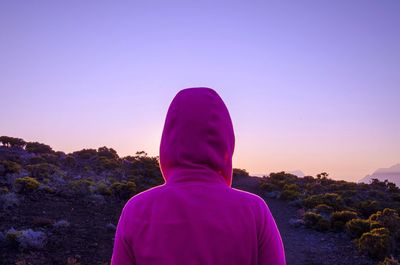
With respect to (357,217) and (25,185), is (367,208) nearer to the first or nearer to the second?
(357,217)

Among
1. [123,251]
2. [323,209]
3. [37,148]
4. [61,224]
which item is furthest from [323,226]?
[37,148]

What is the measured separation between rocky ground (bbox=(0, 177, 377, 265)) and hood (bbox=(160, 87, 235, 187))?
259 inches

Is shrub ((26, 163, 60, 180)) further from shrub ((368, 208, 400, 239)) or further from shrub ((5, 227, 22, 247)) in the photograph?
shrub ((368, 208, 400, 239))

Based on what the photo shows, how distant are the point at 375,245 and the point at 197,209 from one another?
1006 centimetres

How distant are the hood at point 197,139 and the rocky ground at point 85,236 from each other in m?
6.59

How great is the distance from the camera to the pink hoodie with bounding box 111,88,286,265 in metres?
1.83

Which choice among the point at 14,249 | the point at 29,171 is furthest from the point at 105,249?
the point at 29,171

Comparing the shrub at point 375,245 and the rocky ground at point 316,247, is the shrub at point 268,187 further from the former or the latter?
the shrub at point 375,245

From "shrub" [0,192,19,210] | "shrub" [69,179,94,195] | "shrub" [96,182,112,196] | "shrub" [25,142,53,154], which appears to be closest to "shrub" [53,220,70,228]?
"shrub" [0,192,19,210]

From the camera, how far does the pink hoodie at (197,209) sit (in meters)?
1.83

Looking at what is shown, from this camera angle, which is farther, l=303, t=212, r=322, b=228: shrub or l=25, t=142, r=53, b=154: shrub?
l=25, t=142, r=53, b=154: shrub

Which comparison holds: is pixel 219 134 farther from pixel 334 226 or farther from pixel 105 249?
pixel 334 226

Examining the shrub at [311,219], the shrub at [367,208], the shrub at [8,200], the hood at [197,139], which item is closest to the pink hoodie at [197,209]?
the hood at [197,139]

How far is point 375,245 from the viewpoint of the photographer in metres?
10.6
